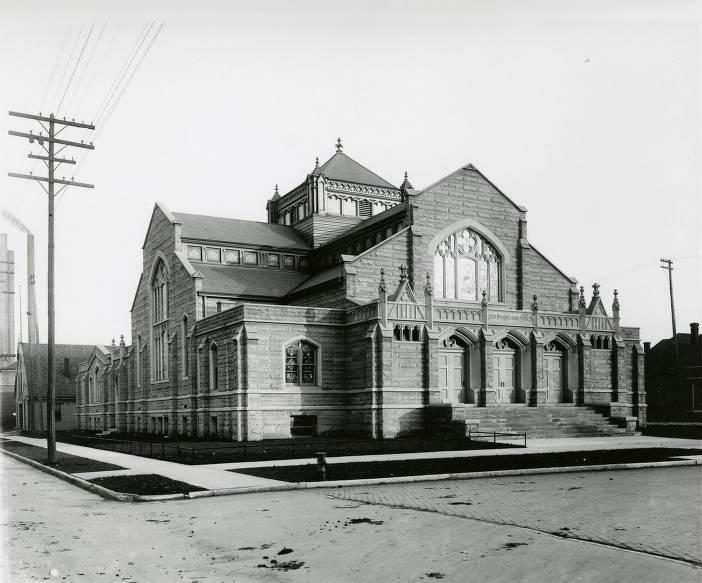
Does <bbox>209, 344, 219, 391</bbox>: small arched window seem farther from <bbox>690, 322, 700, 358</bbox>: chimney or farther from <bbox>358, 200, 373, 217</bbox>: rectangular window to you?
<bbox>690, 322, 700, 358</bbox>: chimney

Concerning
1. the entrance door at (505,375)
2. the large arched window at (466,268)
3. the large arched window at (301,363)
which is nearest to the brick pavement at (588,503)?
the entrance door at (505,375)

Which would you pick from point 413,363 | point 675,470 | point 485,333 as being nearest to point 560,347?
point 485,333

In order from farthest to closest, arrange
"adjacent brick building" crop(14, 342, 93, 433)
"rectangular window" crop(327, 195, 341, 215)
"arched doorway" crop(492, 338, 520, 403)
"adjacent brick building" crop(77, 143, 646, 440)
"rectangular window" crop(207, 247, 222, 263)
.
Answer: "adjacent brick building" crop(14, 342, 93, 433)
"rectangular window" crop(327, 195, 341, 215)
"rectangular window" crop(207, 247, 222, 263)
"arched doorway" crop(492, 338, 520, 403)
"adjacent brick building" crop(77, 143, 646, 440)

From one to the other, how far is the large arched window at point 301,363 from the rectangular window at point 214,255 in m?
12.7

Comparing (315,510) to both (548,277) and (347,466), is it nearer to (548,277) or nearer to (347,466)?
(347,466)

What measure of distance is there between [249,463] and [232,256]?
2629cm

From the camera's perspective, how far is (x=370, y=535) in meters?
11.5

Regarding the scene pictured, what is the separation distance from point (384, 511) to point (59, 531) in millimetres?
5387

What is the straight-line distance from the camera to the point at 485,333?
3747cm

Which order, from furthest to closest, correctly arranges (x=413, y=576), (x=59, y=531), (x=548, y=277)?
(x=548, y=277), (x=59, y=531), (x=413, y=576)

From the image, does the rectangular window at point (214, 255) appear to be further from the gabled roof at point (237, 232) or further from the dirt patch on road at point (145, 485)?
the dirt patch on road at point (145, 485)

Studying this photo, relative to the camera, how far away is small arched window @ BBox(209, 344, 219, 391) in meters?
39.2

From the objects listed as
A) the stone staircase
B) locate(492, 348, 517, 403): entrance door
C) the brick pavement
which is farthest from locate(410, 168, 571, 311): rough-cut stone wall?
the brick pavement

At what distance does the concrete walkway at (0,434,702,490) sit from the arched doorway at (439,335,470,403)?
5812 millimetres
